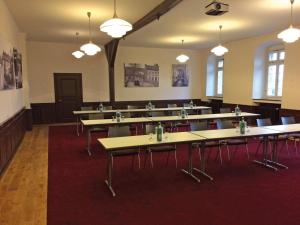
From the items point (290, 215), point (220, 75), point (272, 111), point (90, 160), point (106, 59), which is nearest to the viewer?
point (290, 215)

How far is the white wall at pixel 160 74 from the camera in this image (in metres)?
11.3

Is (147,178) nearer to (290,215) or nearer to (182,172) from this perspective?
(182,172)

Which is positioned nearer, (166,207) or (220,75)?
(166,207)

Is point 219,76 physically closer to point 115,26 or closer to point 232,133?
point 232,133

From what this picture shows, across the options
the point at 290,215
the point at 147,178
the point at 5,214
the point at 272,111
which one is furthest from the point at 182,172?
the point at 272,111

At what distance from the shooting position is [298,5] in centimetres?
554

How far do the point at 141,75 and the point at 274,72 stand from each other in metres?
5.28

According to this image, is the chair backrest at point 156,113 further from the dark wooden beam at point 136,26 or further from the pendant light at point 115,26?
the pendant light at point 115,26

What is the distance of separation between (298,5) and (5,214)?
643 cm

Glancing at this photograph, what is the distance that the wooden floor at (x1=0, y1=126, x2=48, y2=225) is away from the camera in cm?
312

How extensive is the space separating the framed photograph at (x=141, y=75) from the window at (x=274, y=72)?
4.61 m

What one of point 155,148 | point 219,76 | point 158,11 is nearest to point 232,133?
point 155,148

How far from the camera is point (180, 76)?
12.2 metres

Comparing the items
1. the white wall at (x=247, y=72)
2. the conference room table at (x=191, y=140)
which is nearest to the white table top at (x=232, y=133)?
the conference room table at (x=191, y=140)
